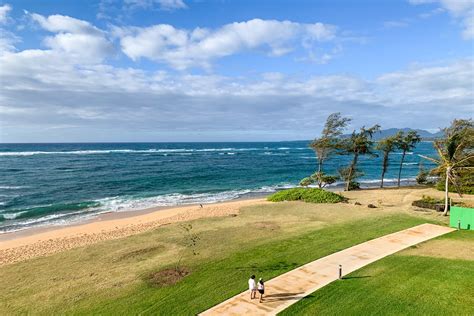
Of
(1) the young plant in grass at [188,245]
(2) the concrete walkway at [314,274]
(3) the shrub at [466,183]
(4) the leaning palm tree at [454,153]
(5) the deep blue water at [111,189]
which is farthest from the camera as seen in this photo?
(3) the shrub at [466,183]

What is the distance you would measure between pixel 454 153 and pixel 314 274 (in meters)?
19.7

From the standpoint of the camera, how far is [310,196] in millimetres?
35312

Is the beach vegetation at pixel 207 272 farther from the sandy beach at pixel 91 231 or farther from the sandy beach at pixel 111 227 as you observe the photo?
the sandy beach at pixel 111 227

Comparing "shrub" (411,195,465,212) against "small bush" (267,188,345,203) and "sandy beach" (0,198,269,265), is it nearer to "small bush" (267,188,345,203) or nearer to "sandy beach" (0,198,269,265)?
"small bush" (267,188,345,203)

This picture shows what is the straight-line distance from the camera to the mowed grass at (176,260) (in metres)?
13.8

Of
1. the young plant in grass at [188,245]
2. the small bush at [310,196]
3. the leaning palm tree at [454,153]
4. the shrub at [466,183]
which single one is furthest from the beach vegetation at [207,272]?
the shrub at [466,183]

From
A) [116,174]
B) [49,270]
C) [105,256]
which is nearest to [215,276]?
[105,256]

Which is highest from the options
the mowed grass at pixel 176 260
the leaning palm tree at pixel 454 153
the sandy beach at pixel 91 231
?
the leaning palm tree at pixel 454 153

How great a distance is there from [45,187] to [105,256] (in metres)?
35.4

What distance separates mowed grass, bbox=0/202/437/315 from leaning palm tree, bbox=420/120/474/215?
394cm

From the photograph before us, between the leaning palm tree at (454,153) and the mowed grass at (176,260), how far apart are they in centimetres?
394

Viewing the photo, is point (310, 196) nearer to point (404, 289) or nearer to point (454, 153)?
point (454, 153)

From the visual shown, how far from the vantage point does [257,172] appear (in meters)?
68.2

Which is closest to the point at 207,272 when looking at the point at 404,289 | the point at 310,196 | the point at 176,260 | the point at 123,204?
the point at 176,260
